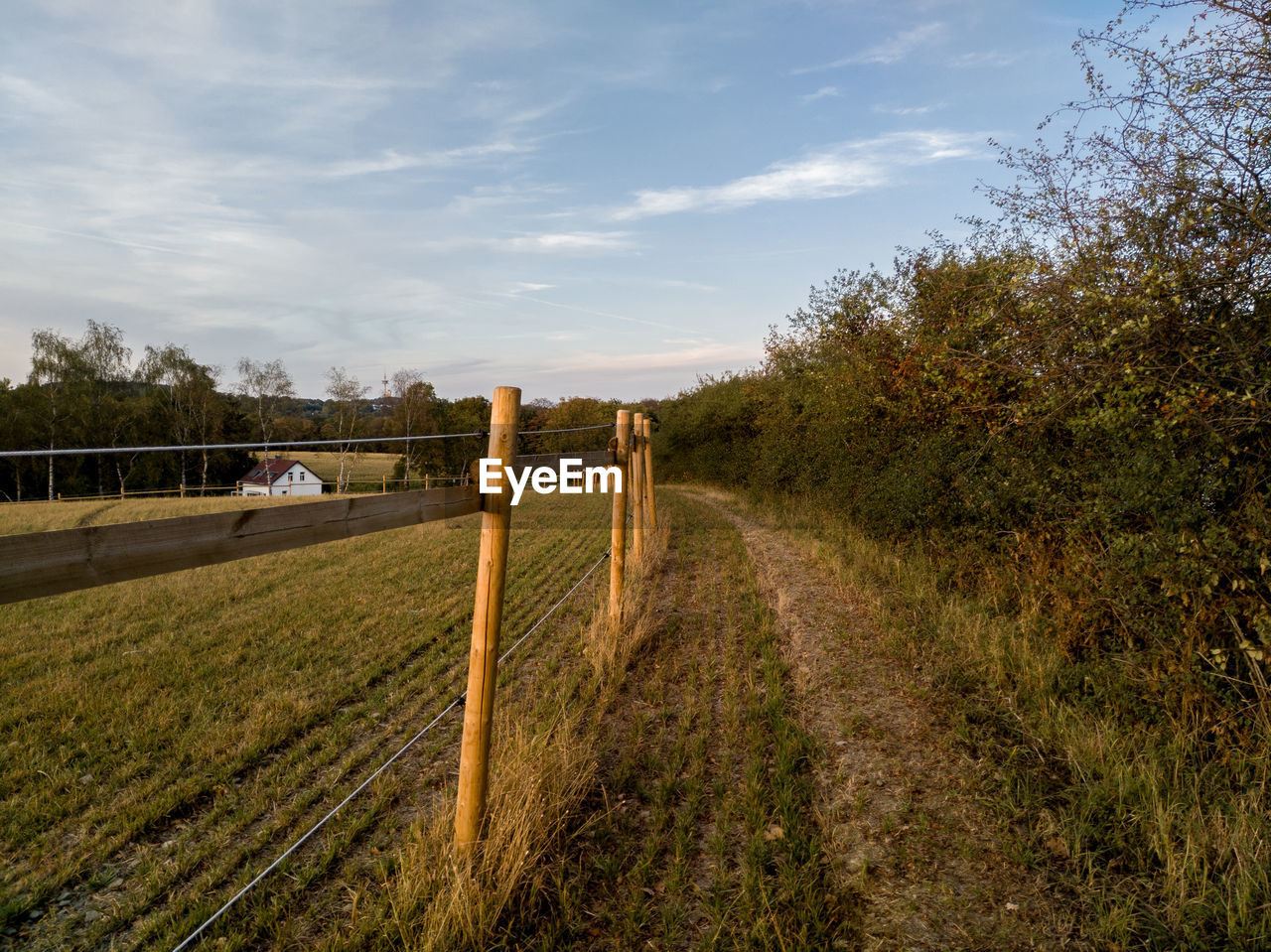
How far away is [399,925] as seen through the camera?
2586 millimetres

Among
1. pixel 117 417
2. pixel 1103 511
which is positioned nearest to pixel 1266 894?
pixel 1103 511

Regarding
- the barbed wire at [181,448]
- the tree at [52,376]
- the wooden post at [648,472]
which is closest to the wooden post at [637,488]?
the wooden post at [648,472]

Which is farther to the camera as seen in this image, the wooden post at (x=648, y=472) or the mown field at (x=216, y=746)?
the wooden post at (x=648, y=472)

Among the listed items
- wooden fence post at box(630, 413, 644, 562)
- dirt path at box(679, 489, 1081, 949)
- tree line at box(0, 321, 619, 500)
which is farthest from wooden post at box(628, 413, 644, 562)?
tree line at box(0, 321, 619, 500)

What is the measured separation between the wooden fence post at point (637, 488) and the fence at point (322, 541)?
20.7ft

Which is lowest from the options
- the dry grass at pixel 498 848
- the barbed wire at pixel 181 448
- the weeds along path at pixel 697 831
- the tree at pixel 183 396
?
the weeds along path at pixel 697 831

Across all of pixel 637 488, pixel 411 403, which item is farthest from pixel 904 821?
pixel 411 403

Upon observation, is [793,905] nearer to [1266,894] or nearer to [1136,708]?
[1266,894]

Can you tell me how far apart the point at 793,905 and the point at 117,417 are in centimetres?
5240

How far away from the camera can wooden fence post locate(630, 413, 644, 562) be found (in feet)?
31.9

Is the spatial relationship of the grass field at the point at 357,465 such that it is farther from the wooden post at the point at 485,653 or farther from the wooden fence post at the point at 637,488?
the wooden post at the point at 485,653

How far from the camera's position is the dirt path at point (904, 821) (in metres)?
2.78

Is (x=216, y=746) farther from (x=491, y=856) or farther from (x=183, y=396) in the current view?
(x=183, y=396)

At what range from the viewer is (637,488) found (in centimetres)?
1006
